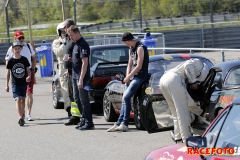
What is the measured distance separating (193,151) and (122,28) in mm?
30501

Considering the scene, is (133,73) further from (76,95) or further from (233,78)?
(233,78)

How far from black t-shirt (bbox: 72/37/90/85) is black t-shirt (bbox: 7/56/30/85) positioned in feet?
4.87

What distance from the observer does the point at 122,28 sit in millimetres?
35219

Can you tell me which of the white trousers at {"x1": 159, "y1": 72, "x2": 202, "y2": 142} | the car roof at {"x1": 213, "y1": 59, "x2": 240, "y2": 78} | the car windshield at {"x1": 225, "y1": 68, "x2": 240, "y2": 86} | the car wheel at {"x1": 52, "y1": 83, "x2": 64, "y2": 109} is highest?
the car roof at {"x1": 213, "y1": 59, "x2": 240, "y2": 78}

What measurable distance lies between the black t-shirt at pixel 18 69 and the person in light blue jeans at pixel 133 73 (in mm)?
2567

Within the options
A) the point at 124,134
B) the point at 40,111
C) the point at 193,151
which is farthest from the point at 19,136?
the point at 193,151

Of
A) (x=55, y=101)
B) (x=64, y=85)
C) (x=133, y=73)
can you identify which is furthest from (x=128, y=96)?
(x=55, y=101)

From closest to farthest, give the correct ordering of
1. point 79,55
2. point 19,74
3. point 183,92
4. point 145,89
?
point 183,92
point 145,89
point 79,55
point 19,74

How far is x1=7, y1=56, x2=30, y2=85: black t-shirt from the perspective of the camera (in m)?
12.3

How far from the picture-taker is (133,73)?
34.0 ft

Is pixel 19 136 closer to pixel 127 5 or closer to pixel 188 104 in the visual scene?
pixel 188 104

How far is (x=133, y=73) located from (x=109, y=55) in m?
3.17

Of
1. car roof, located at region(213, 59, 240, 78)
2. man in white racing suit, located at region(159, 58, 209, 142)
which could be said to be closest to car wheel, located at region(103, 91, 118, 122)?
man in white racing suit, located at region(159, 58, 209, 142)

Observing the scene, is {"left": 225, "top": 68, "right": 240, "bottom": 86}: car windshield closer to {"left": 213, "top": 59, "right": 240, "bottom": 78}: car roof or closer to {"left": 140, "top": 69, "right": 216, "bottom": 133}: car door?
{"left": 213, "top": 59, "right": 240, "bottom": 78}: car roof
